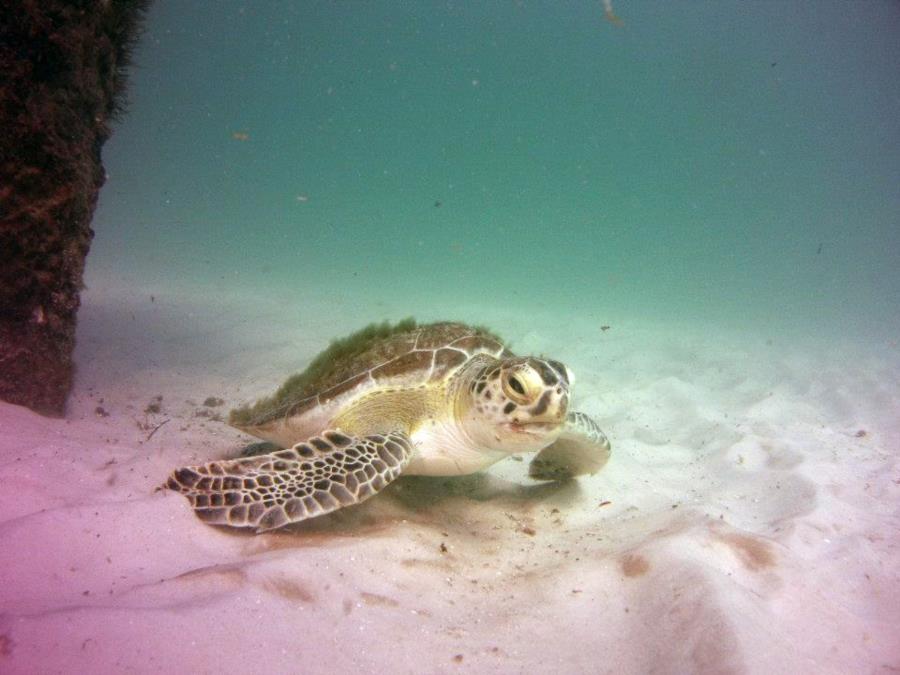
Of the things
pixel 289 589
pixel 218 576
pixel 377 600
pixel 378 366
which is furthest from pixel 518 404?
pixel 218 576

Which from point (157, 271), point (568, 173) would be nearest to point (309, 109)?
point (568, 173)

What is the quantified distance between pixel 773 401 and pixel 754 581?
5654mm

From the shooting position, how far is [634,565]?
7.33 ft

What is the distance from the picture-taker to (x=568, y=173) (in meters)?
122

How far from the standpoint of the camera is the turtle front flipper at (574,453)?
3293mm

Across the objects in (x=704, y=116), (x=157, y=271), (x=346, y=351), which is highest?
(x=704, y=116)

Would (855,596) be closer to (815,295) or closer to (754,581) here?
(754,581)

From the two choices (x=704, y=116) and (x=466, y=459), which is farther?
(x=704, y=116)

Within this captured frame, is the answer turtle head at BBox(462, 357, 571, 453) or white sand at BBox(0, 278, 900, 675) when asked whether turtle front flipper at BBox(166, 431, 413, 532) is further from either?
turtle head at BBox(462, 357, 571, 453)

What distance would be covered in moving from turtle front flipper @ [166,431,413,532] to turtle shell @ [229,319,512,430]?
631 mm

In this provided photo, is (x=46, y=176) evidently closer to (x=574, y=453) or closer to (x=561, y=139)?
(x=574, y=453)

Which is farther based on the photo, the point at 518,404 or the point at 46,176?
the point at 46,176

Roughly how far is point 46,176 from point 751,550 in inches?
224

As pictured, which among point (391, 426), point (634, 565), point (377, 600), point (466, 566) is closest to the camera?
point (377, 600)
